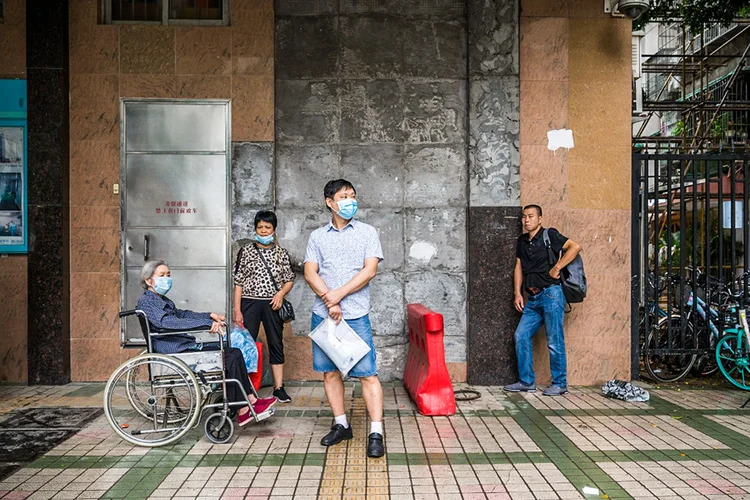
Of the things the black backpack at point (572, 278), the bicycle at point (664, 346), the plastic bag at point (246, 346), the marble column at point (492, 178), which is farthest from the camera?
the bicycle at point (664, 346)

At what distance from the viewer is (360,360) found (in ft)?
15.8

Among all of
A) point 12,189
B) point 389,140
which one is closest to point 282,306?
point 389,140

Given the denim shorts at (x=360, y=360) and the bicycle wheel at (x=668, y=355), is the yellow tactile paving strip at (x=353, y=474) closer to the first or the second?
the denim shorts at (x=360, y=360)

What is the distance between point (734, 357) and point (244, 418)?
215 inches

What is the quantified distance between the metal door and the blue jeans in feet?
10.9

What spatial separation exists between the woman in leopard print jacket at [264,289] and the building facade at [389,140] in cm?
88

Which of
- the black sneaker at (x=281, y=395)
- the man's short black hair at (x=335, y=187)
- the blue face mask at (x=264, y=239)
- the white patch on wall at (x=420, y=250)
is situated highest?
the man's short black hair at (x=335, y=187)

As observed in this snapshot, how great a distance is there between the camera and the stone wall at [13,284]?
7.27 m

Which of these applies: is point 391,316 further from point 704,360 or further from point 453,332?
point 704,360

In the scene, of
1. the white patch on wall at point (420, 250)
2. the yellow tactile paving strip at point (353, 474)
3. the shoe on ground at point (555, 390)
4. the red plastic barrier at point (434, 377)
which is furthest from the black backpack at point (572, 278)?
the yellow tactile paving strip at point (353, 474)

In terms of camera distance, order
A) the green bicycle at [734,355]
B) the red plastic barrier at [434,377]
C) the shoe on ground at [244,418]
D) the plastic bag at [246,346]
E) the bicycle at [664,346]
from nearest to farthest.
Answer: the shoe on ground at [244,418], the plastic bag at [246,346], the red plastic barrier at [434,377], the green bicycle at [734,355], the bicycle at [664,346]

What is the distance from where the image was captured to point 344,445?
499 cm

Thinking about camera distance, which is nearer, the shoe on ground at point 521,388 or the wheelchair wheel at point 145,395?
the wheelchair wheel at point 145,395

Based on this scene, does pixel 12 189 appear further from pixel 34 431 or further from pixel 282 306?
pixel 282 306
